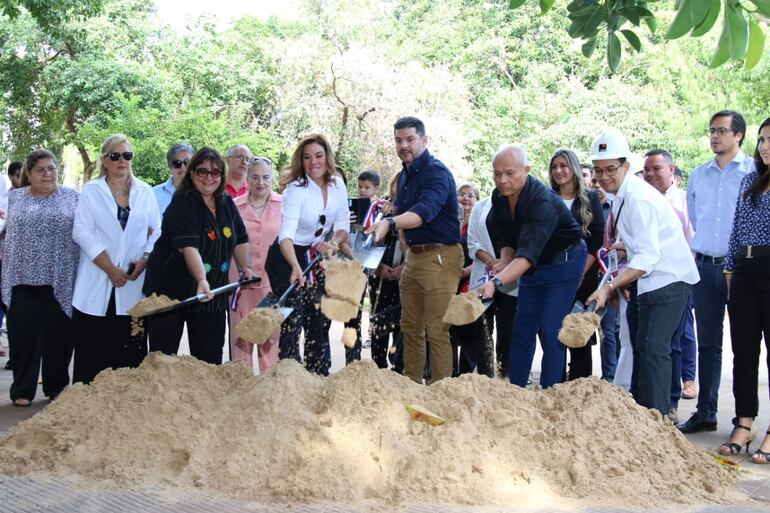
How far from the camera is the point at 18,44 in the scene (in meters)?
27.6

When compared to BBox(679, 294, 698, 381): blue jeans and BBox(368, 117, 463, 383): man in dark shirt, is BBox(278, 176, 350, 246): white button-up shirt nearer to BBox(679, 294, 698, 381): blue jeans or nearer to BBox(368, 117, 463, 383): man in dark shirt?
BBox(368, 117, 463, 383): man in dark shirt

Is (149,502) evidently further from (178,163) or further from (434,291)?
(178,163)

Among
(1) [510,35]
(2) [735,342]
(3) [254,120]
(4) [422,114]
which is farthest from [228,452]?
(1) [510,35]

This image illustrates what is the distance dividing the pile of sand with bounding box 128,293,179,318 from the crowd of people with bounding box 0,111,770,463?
0.22 metres

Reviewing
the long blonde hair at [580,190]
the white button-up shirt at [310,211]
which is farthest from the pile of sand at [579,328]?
the white button-up shirt at [310,211]

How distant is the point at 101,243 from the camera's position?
23.1ft

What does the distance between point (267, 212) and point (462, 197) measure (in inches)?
85.7

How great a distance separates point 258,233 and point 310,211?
0.87 meters

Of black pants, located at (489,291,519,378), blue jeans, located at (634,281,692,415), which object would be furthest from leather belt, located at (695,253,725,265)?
black pants, located at (489,291,519,378)

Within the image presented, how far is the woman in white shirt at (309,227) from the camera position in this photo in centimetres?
724

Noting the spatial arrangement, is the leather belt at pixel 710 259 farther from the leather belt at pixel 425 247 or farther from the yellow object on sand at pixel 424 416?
the yellow object on sand at pixel 424 416

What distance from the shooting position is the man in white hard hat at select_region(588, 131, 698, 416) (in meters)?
5.95

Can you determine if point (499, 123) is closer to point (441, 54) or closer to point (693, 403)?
point (441, 54)

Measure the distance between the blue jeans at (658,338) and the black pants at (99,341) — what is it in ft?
12.5
